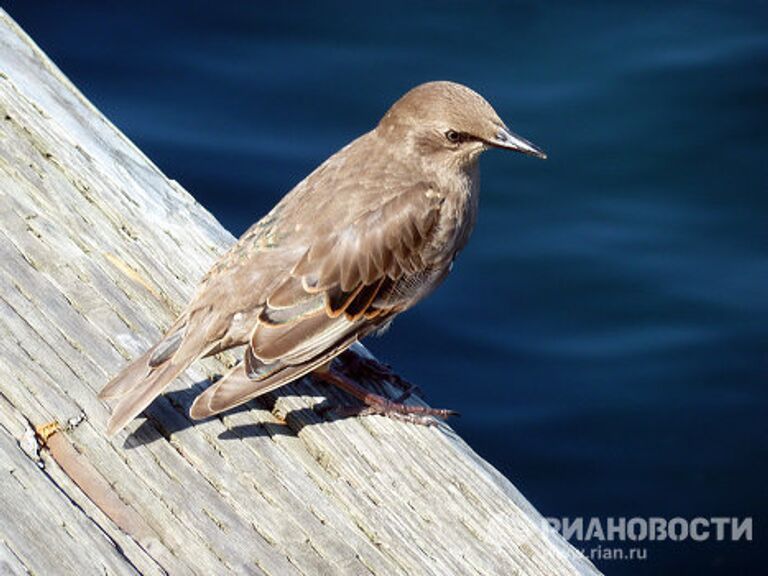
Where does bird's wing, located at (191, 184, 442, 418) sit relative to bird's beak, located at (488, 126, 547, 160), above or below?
below

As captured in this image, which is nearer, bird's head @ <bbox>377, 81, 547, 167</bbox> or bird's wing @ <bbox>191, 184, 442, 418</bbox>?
bird's wing @ <bbox>191, 184, 442, 418</bbox>

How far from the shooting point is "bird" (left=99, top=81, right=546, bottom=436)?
3791 mm

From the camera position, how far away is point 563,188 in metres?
7.86

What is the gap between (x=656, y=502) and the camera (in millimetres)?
6609

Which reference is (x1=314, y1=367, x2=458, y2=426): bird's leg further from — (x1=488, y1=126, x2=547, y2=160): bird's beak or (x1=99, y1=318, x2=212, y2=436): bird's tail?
(x1=488, y1=126, x2=547, y2=160): bird's beak

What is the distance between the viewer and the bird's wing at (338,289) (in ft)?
13.3

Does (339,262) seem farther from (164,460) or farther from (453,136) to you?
(164,460)

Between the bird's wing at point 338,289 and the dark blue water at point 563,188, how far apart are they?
7.08ft

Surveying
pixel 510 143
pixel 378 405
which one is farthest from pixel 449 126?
pixel 378 405

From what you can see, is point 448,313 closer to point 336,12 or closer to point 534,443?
point 534,443

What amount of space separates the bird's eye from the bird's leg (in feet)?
3.55

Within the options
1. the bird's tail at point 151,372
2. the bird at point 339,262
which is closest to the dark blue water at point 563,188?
the bird at point 339,262

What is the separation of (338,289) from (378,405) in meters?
0.75

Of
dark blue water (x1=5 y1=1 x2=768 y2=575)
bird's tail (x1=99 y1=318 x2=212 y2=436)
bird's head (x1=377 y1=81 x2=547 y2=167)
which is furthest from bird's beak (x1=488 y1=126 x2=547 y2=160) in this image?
dark blue water (x1=5 y1=1 x2=768 y2=575)
